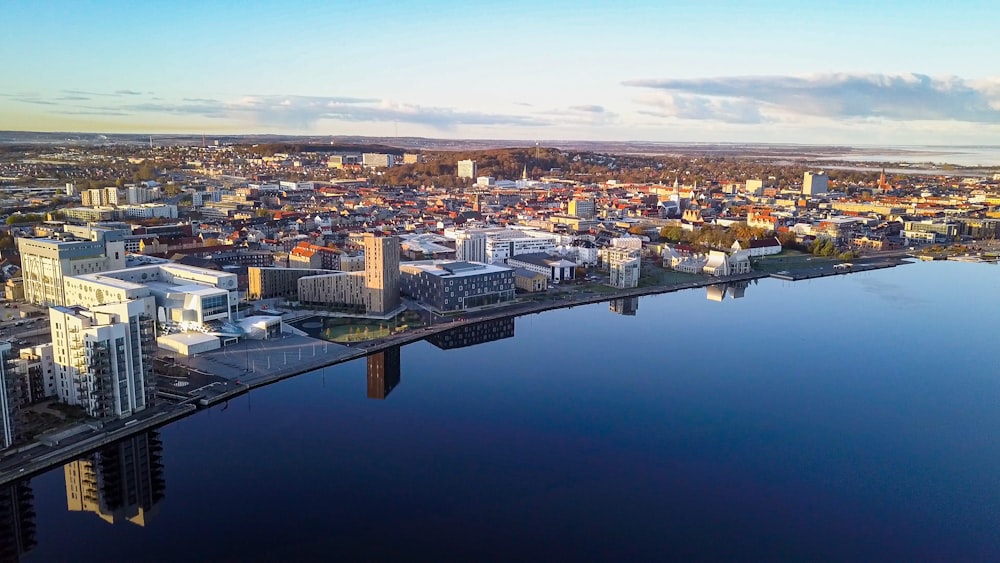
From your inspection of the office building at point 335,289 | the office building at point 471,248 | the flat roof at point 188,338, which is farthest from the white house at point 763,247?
the flat roof at point 188,338

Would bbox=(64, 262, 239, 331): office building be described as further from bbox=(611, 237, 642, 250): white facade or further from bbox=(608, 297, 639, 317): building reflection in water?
bbox=(611, 237, 642, 250): white facade

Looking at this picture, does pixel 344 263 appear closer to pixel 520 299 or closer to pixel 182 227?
pixel 520 299

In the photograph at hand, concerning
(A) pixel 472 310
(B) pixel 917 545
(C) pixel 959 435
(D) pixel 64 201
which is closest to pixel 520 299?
(A) pixel 472 310

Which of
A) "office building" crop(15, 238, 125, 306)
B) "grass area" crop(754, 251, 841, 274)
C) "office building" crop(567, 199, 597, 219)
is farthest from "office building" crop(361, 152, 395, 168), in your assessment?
"office building" crop(15, 238, 125, 306)

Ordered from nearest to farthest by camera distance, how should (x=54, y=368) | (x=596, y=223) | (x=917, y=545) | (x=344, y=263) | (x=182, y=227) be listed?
(x=917, y=545) → (x=54, y=368) → (x=344, y=263) → (x=182, y=227) → (x=596, y=223)

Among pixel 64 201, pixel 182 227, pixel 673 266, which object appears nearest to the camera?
pixel 673 266

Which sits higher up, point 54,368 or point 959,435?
point 54,368

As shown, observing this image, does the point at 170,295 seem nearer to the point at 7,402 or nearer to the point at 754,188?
the point at 7,402
